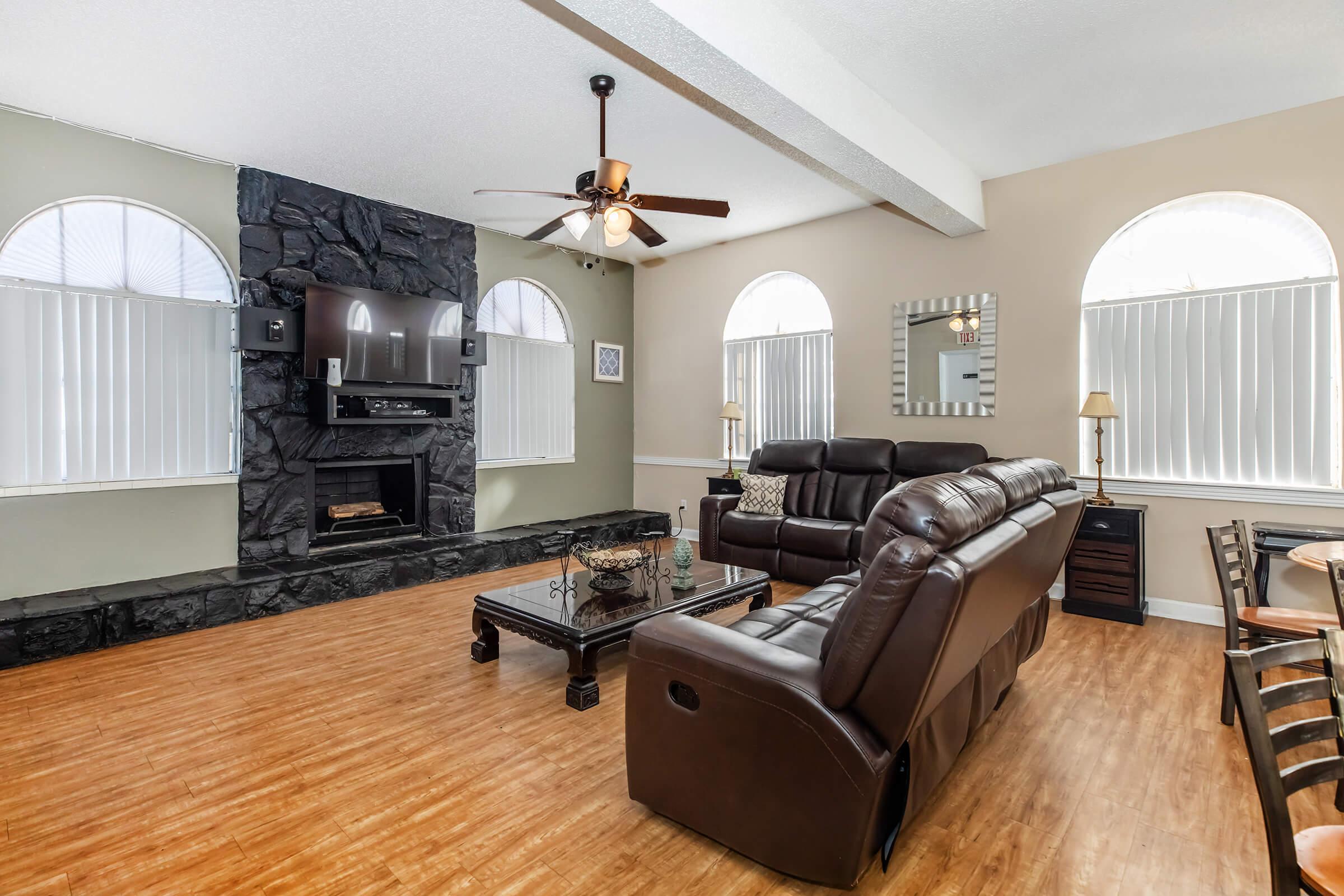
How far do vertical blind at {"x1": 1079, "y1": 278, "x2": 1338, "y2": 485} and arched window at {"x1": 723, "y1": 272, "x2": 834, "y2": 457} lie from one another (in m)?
2.10

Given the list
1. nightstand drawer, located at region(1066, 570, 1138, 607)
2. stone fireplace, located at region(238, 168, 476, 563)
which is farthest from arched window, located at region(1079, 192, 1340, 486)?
stone fireplace, located at region(238, 168, 476, 563)

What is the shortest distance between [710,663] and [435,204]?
488cm

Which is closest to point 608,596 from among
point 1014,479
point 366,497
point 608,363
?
point 1014,479

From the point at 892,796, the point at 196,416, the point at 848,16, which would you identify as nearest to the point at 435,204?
the point at 196,416

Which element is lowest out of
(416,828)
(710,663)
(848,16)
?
(416,828)

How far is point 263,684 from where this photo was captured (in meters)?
3.21

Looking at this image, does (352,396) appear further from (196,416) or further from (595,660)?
(595,660)

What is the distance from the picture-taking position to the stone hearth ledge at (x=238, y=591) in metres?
3.56

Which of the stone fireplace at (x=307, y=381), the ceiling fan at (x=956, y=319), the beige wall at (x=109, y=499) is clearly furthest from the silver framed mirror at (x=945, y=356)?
the beige wall at (x=109, y=499)

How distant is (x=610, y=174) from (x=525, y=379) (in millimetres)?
3497

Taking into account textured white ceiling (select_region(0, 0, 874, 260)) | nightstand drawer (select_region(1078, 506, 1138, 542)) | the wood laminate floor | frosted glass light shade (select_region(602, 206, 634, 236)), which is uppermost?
textured white ceiling (select_region(0, 0, 874, 260))

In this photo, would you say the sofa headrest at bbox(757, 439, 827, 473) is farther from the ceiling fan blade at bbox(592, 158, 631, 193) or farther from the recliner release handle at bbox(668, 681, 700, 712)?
the recliner release handle at bbox(668, 681, 700, 712)

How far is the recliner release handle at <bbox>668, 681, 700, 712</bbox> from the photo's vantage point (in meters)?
1.97

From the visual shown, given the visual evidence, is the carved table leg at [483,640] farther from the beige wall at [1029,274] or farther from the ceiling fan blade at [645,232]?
the beige wall at [1029,274]
